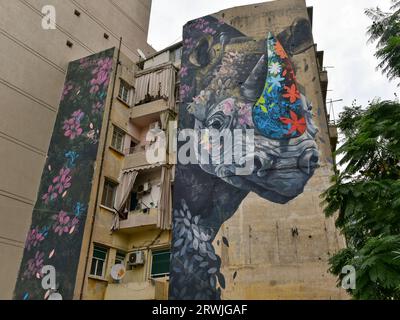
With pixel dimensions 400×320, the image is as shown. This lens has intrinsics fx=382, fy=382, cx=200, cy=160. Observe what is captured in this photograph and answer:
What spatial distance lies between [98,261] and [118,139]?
5.82 m

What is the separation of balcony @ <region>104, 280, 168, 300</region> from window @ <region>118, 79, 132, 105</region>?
8998 mm

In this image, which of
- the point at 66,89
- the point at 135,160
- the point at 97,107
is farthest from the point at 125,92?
the point at 135,160

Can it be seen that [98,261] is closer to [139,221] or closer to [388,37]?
[139,221]

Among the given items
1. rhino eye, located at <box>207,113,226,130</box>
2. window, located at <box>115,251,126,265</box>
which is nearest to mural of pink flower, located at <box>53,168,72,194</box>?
window, located at <box>115,251,126,265</box>

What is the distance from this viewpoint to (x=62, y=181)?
16.5m

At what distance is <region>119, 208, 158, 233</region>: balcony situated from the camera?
49.6 ft

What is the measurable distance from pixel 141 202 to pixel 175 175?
2.22m

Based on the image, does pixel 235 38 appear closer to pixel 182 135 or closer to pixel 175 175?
pixel 182 135

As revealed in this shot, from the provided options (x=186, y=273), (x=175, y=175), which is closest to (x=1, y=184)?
(x=175, y=175)

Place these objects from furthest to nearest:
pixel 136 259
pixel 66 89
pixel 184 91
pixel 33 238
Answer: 1. pixel 66 89
2. pixel 184 91
3. pixel 33 238
4. pixel 136 259

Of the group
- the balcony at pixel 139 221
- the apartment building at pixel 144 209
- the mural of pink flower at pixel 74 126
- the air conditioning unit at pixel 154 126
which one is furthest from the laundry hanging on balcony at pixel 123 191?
the mural of pink flower at pixel 74 126

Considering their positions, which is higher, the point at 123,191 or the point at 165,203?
the point at 123,191

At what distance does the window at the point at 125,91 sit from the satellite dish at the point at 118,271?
26.8 feet

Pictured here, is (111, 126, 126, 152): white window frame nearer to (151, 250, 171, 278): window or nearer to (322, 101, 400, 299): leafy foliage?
(151, 250, 171, 278): window
